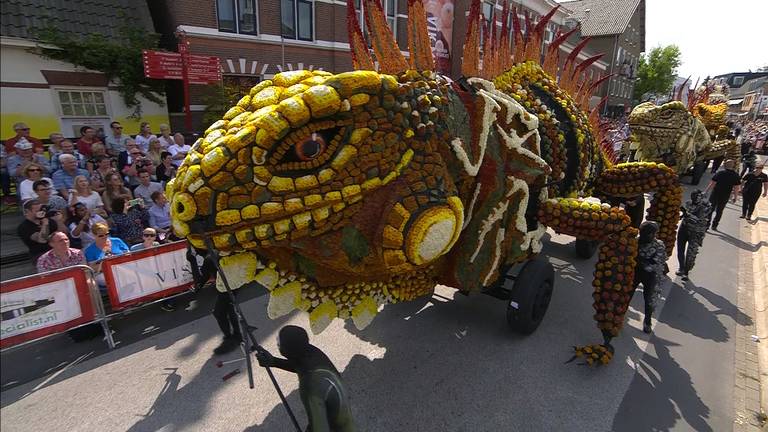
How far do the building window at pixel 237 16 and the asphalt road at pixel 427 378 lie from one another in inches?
352

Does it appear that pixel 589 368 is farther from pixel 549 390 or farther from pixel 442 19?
pixel 442 19

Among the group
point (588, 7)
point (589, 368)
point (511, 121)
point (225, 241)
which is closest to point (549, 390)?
point (589, 368)

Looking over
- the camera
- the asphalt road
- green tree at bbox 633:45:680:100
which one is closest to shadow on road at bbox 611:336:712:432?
the asphalt road

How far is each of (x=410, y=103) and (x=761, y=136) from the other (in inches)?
1141

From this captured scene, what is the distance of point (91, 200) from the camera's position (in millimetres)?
4602

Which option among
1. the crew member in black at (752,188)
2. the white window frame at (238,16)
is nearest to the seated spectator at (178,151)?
the white window frame at (238,16)

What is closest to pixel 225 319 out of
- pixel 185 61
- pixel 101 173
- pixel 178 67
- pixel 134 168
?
pixel 101 173

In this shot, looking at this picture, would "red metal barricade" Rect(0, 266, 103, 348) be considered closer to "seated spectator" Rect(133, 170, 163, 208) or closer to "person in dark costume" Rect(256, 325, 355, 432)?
"seated spectator" Rect(133, 170, 163, 208)

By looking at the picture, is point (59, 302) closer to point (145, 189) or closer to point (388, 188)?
point (145, 189)

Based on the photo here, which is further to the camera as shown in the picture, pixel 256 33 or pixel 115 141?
pixel 256 33

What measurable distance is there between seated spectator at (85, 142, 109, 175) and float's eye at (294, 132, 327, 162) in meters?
4.32

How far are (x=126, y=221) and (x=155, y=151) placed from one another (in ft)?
6.63

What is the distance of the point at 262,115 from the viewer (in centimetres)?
195

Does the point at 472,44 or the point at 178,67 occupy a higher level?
the point at 178,67
